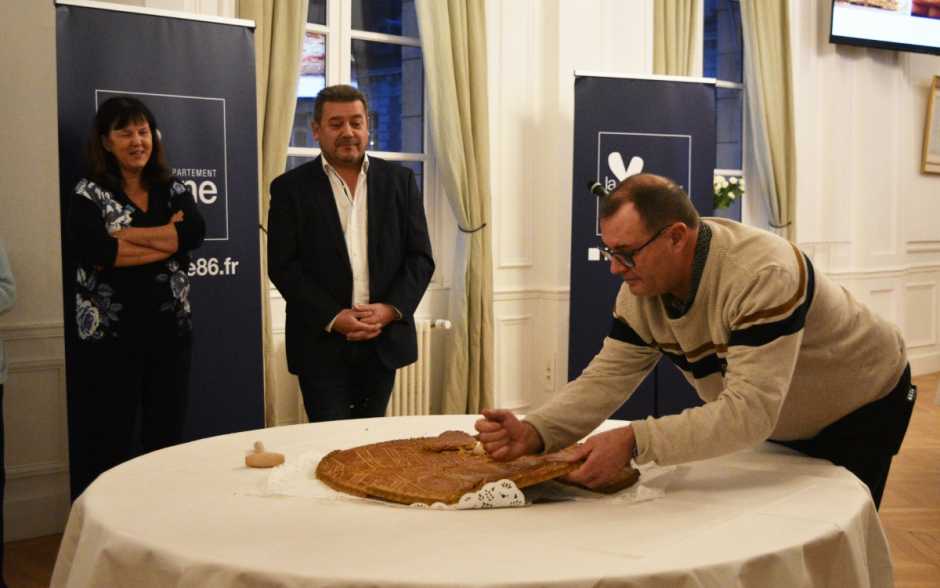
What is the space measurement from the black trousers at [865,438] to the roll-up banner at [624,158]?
135 inches

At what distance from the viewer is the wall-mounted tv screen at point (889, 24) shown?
7.72 metres

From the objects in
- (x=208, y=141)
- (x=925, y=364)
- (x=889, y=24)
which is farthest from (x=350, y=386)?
(x=925, y=364)

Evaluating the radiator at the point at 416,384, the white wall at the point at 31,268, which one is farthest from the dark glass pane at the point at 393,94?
the white wall at the point at 31,268

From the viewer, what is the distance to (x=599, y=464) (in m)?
1.88

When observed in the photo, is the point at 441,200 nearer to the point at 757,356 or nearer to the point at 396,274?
the point at 396,274

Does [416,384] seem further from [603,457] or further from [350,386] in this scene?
[603,457]

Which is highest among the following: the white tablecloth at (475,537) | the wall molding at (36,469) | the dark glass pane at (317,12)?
the dark glass pane at (317,12)

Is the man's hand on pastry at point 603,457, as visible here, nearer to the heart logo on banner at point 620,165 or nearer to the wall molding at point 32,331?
the wall molding at point 32,331

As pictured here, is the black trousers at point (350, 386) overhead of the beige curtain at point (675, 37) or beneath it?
beneath

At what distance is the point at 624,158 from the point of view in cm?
589

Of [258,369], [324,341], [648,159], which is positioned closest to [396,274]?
[324,341]

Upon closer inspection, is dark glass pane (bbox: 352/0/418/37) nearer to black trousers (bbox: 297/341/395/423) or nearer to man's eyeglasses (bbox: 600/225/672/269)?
black trousers (bbox: 297/341/395/423)

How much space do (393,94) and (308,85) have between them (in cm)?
59

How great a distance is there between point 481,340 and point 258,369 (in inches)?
69.2
